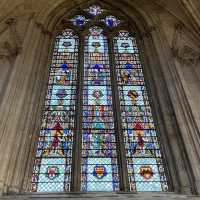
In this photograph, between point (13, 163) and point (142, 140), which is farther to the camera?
point (142, 140)

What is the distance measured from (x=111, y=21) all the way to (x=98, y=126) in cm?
531

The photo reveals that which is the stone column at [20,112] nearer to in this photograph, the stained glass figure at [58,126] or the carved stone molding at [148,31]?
the stained glass figure at [58,126]

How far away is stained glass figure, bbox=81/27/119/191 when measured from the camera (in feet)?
24.8

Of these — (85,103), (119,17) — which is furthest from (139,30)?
(85,103)

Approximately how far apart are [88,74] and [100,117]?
185 cm

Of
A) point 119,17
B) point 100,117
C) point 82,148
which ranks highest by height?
point 119,17

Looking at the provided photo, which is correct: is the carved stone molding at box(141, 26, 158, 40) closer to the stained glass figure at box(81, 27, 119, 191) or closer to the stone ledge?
the stained glass figure at box(81, 27, 119, 191)

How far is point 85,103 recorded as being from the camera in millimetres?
9422

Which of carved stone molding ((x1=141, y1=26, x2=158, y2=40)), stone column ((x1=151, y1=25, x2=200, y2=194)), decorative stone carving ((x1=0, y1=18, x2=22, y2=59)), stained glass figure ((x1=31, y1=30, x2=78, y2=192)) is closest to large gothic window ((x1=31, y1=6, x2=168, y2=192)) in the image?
stained glass figure ((x1=31, y1=30, x2=78, y2=192))

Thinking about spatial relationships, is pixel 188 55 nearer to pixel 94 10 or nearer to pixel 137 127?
pixel 137 127

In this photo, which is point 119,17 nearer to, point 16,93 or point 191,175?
point 16,93

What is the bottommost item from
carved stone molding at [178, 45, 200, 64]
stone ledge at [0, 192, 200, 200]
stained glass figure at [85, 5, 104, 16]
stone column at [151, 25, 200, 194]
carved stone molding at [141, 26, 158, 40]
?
stone ledge at [0, 192, 200, 200]

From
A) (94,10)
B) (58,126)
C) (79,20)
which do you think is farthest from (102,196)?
(94,10)

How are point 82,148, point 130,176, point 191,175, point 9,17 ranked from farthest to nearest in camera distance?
point 9,17 → point 82,148 → point 130,176 → point 191,175
